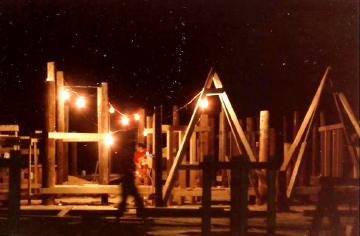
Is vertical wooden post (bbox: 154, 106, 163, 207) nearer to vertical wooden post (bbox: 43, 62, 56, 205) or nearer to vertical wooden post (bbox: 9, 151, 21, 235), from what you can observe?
vertical wooden post (bbox: 43, 62, 56, 205)

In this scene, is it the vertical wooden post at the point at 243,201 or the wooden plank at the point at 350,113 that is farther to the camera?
the wooden plank at the point at 350,113

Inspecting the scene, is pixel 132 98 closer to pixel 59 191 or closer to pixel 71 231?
pixel 59 191

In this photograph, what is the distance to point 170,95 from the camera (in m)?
27.0

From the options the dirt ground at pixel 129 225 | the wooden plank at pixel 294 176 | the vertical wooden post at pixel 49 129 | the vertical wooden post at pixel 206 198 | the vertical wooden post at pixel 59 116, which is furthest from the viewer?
the vertical wooden post at pixel 59 116

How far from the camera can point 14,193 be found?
328 inches

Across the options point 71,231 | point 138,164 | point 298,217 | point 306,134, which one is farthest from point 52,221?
point 138,164

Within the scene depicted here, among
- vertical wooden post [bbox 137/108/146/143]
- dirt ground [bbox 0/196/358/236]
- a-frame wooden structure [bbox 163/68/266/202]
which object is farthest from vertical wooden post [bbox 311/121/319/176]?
vertical wooden post [bbox 137/108/146/143]

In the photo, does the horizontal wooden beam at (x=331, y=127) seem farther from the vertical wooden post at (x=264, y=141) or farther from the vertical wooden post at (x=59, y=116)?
the vertical wooden post at (x=59, y=116)

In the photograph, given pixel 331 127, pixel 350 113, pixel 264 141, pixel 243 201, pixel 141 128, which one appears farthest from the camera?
pixel 141 128

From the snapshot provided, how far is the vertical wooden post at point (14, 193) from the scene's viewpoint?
8.34 metres

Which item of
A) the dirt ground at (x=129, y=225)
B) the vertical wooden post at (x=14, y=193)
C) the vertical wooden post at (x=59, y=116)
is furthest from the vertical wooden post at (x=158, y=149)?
the vertical wooden post at (x=14, y=193)

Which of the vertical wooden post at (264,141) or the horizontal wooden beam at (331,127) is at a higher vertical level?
the horizontal wooden beam at (331,127)

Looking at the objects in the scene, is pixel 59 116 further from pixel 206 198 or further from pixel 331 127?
pixel 331 127

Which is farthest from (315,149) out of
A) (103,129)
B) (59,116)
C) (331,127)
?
(59,116)
